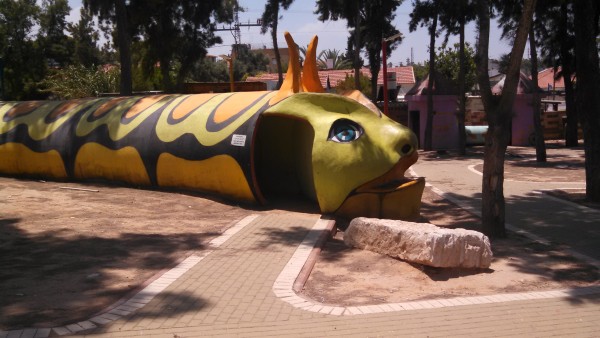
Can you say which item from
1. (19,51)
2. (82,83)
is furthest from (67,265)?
(19,51)

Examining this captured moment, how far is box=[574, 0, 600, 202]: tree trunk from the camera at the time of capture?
42.3 ft

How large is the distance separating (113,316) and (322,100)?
709 cm

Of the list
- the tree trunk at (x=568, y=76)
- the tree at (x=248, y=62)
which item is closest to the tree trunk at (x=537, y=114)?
the tree trunk at (x=568, y=76)

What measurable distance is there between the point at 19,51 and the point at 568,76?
35.1 m

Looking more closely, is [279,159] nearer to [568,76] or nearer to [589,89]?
[589,89]

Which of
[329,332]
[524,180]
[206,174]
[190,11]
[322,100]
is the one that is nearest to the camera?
[329,332]

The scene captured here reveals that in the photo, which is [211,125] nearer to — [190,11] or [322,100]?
[322,100]

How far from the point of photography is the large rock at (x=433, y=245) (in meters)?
7.32

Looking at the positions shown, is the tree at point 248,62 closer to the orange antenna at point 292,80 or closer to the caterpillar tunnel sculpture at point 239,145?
the caterpillar tunnel sculpture at point 239,145

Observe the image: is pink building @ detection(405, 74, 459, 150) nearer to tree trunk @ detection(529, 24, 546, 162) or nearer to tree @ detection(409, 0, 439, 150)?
tree @ detection(409, 0, 439, 150)

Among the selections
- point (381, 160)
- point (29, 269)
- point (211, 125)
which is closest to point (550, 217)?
point (381, 160)

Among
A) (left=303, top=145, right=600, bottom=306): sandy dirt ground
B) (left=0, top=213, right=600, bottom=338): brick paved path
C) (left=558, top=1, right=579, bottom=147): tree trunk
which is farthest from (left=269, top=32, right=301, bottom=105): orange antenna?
(left=558, top=1, right=579, bottom=147): tree trunk

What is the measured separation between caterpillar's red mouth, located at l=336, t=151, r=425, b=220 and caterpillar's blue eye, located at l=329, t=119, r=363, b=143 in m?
0.92

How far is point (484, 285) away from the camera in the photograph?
23.3 ft
